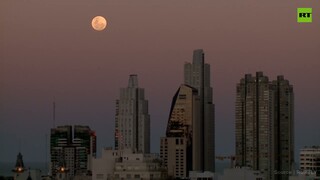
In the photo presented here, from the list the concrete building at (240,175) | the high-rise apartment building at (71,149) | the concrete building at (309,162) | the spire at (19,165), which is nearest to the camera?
the spire at (19,165)

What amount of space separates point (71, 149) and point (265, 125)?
171cm

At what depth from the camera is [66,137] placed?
20.2 ft

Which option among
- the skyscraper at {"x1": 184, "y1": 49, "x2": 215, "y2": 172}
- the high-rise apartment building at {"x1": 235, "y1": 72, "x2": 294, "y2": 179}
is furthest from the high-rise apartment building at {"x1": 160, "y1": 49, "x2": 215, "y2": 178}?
the high-rise apartment building at {"x1": 235, "y1": 72, "x2": 294, "y2": 179}

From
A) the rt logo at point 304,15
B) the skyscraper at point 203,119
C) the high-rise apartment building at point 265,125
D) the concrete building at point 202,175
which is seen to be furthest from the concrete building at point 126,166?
the rt logo at point 304,15

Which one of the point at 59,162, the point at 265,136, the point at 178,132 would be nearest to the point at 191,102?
the point at 178,132

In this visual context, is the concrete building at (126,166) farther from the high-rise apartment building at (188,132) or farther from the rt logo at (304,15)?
the rt logo at (304,15)

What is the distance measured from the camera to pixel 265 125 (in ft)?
22.3

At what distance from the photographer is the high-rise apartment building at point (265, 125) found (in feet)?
19.8

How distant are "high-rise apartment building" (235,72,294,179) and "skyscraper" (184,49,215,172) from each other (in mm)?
265

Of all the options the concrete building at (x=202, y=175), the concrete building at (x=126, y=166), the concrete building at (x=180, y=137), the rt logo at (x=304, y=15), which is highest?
the rt logo at (x=304, y=15)

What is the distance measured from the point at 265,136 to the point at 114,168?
1997 mm

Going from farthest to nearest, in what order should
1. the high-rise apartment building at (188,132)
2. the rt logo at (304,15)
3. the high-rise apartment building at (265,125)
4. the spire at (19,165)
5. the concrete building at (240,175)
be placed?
the high-rise apartment building at (265,125), the high-rise apartment building at (188,132), the concrete building at (240,175), the spire at (19,165), the rt logo at (304,15)

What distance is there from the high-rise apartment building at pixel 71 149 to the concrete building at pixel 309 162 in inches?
57.9

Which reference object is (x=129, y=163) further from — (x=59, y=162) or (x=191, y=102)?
(x=191, y=102)
